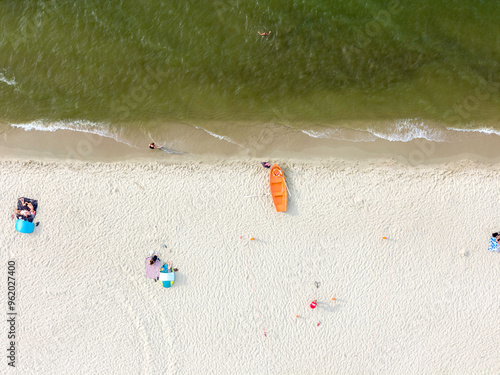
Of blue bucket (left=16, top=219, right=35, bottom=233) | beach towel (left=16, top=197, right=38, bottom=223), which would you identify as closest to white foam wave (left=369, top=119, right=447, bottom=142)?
beach towel (left=16, top=197, right=38, bottom=223)

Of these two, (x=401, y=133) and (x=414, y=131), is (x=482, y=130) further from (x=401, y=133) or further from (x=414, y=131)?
(x=401, y=133)

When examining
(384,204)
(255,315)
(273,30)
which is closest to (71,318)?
(255,315)

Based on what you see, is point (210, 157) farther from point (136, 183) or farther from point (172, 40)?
point (172, 40)

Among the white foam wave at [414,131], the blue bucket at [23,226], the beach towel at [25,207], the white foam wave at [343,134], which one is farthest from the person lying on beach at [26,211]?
the white foam wave at [414,131]

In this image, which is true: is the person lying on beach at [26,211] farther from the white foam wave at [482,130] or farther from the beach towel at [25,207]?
the white foam wave at [482,130]

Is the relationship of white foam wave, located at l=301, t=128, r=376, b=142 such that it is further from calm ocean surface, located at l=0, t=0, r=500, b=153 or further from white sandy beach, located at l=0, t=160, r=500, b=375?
white sandy beach, located at l=0, t=160, r=500, b=375

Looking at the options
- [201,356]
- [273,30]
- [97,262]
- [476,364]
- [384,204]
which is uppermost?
[273,30]
